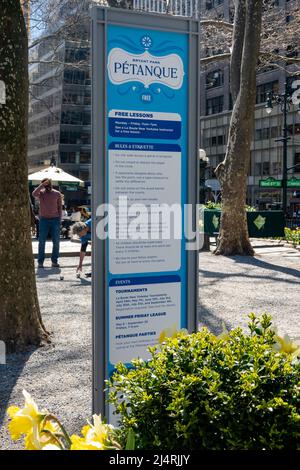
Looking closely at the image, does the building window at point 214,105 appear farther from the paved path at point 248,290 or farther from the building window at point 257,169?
the paved path at point 248,290

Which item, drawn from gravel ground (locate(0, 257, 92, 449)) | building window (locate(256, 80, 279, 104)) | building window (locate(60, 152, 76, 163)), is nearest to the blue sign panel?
gravel ground (locate(0, 257, 92, 449))

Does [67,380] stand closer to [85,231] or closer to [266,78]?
[85,231]

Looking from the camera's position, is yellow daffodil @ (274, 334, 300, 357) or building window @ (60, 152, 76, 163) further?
building window @ (60, 152, 76, 163)

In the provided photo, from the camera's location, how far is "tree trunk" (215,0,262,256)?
15133 millimetres

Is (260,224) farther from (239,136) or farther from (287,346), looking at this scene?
(287,346)

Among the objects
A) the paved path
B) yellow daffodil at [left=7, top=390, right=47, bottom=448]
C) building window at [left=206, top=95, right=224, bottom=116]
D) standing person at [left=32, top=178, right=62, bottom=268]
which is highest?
building window at [left=206, top=95, right=224, bottom=116]

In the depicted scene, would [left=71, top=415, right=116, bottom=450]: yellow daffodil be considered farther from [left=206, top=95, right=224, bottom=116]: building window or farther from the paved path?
[left=206, top=95, right=224, bottom=116]: building window

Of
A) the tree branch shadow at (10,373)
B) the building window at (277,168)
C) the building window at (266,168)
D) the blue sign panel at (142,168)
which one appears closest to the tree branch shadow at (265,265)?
the tree branch shadow at (10,373)

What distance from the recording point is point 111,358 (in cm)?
351

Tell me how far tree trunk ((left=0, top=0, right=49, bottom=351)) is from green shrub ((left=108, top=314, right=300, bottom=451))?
390 cm

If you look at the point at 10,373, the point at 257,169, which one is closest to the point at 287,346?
the point at 10,373

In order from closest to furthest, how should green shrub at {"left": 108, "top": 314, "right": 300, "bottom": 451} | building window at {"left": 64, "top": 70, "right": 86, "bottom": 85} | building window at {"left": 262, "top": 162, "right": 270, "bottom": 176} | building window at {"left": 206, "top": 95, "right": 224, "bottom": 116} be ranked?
green shrub at {"left": 108, "top": 314, "right": 300, "bottom": 451} → building window at {"left": 262, "top": 162, "right": 270, "bottom": 176} → building window at {"left": 206, "top": 95, "right": 224, "bottom": 116} → building window at {"left": 64, "top": 70, "right": 86, "bottom": 85}

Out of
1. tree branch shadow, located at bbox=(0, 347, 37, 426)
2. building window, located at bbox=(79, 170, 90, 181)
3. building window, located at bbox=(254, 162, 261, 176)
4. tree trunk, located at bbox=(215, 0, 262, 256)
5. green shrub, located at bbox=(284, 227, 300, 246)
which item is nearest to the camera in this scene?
tree branch shadow, located at bbox=(0, 347, 37, 426)
